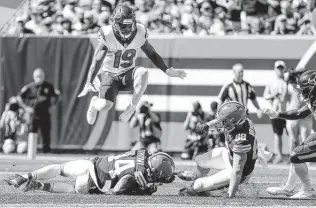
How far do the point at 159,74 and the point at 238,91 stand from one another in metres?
2.18

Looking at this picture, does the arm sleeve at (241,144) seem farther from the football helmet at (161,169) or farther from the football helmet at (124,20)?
the football helmet at (124,20)

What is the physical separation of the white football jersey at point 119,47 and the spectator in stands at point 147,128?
4264mm

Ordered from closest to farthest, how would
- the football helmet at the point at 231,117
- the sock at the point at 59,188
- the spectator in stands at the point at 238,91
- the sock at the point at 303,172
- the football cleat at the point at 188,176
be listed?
1. the football helmet at the point at 231,117
2. the sock at the point at 303,172
3. the sock at the point at 59,188
4. the football cleat at the point at 188,176
5. the spectator in stands at the point at 238,91

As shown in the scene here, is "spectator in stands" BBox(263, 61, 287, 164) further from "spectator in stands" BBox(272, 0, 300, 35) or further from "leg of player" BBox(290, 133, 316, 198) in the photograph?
"leg of player" BBox(290, 133, 316, 198)

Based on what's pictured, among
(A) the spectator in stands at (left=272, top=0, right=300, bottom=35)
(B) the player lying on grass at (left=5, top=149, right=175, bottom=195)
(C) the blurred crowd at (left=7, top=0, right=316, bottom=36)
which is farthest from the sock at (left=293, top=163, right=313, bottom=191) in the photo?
(A) the spectator in stands at (left=272, top=0, right=300, bottom=35)

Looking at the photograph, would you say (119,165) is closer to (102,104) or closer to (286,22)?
(102,104)

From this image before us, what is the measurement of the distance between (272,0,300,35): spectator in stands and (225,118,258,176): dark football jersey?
25.9ft

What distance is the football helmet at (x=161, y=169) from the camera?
897 cm

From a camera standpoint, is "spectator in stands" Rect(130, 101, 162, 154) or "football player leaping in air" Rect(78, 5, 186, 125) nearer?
"football player leaping in air" Rect(78, 5, 186, 125)

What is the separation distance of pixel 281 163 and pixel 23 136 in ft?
16.2

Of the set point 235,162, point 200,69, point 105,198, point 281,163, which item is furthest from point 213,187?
point 200,69

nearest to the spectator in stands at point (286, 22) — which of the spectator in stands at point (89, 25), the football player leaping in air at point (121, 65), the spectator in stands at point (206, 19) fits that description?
the spectator in stands at point (206, 19)

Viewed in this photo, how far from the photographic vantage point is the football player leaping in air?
37.3ft

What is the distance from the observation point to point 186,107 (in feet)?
54.1
